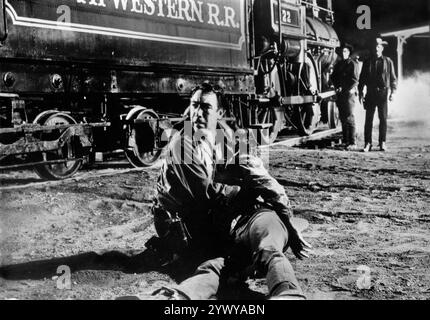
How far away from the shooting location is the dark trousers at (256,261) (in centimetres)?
263

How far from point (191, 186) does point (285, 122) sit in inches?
349

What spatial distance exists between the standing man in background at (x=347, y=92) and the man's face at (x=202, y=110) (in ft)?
22.4

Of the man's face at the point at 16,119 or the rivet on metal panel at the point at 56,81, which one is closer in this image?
the man's face at the point at 16,119

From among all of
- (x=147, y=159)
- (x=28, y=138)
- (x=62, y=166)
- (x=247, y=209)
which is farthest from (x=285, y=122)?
(x=247, y=209)

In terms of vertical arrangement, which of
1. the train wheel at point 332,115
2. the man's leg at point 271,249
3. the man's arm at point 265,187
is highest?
the train wheel at point 332,115

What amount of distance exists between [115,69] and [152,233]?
2.43 metres

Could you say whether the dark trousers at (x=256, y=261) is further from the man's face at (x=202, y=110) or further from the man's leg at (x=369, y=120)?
the man's leg at (x=369, y=120)

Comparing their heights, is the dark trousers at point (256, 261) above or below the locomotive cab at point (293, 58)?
below

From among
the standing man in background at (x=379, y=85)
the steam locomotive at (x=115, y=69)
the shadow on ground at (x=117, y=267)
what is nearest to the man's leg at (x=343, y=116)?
the standing man in background at (x=379, y=85)

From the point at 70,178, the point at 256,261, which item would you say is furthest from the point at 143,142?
the point at 256,261

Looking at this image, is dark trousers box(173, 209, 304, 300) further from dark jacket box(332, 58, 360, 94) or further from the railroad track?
dark jacket box(332, 58, 360, 94)

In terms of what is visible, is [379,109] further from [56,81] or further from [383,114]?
[56,81]

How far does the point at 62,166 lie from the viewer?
6199mm
